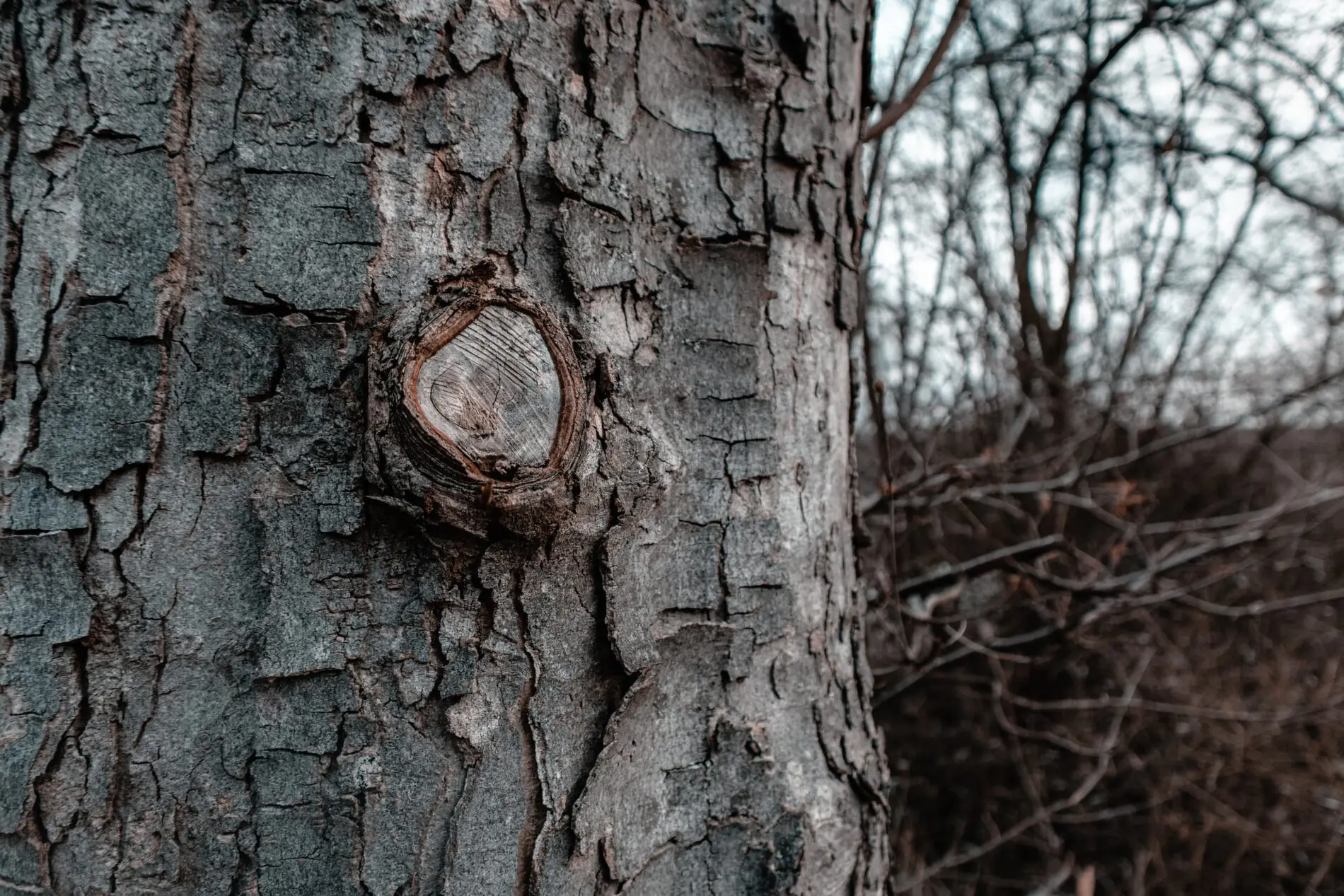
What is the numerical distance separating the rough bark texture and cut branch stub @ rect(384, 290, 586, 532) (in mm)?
32

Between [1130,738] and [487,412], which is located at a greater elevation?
[487,412]

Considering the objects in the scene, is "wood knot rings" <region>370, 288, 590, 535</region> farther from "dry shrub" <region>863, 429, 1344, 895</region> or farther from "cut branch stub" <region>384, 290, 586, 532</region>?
"dry shrub" <region>863, 429, 1344, 895</region>

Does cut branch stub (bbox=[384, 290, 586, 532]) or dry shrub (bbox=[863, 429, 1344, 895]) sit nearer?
cut branch stub (bbox=[384, 290, 586, 532])

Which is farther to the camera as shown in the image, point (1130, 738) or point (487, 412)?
point (1130, 738)

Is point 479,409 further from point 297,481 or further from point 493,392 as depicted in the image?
point 297,481

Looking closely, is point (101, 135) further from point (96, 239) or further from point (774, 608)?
point (774, 608)

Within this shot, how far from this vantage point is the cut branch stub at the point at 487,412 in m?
0.73

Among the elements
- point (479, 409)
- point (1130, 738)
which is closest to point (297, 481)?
point (479, 409)

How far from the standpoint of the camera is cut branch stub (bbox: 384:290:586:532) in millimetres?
734

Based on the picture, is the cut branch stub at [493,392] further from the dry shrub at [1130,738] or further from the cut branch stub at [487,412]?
the dry shrub at [1130,738]

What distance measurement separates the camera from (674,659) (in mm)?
910

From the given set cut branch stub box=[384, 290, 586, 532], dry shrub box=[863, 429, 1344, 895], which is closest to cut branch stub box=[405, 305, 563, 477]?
cut branch stub box=[384, 290, 586, 532]

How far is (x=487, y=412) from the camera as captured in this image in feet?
2.51

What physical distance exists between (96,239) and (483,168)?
37 cm
